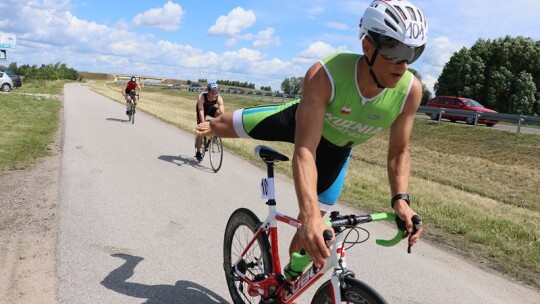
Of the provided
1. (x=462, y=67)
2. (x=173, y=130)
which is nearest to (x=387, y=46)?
(x=173, y=130)

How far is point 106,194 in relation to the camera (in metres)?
7.73

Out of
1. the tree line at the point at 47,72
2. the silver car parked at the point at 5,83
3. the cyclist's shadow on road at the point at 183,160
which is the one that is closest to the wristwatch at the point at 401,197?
the cyclist's shadow on road at the point at 183,160

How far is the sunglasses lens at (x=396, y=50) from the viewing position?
2.52 metres

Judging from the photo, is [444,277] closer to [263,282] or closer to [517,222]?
[263,282]

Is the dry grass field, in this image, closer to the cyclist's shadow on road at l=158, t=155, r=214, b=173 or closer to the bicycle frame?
the cyclist's shadow on road at l=158, t=155, r=214, b=173

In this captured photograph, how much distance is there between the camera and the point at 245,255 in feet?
12.9

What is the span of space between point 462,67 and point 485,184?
1641 inches

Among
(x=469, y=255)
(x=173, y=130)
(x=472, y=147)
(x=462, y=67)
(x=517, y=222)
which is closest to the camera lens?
(x=469, y=255)

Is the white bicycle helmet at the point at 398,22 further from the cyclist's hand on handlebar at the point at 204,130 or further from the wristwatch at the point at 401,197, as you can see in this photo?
the cyclist's hand on handlebar at the point at 204,130

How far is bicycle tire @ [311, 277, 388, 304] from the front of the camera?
96.0 inches

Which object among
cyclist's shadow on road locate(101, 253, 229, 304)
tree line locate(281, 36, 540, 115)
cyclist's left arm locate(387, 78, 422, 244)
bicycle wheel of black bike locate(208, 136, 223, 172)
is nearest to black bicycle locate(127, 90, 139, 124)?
bicycle wheel of black bike locate(208, 136, 223, 172)

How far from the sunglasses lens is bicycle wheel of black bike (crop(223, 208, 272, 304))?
1.63 m

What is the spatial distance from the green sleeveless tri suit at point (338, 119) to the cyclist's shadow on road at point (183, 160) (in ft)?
24.0

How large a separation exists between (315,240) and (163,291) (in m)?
2.43
